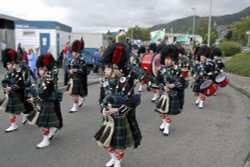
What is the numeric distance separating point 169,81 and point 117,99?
6.92 feet

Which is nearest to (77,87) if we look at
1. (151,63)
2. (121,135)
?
(151,63)

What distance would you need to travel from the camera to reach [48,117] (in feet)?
15.2

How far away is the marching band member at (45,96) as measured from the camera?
15.0ft

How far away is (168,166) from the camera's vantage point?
405 centimetres

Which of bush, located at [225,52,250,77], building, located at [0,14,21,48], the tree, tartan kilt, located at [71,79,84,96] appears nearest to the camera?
tartan kilt, located at [71,79,84,96]

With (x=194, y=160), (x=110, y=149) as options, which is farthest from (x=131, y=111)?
(x=194, y=160)

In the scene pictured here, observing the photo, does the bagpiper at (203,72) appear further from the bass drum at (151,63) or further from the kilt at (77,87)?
the kilt at (77,87)

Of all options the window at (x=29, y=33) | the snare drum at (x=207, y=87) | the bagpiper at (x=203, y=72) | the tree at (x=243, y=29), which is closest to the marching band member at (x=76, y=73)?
the bagpiper at (x=203, y=72)

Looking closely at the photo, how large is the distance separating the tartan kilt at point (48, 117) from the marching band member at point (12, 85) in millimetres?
967

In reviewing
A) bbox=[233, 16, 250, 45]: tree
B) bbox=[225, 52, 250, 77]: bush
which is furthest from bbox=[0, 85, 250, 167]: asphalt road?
bbox=[233, 16, 250, 45]: tree

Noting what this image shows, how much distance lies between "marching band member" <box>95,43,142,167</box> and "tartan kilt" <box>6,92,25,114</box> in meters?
2.47

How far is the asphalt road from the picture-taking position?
419cm

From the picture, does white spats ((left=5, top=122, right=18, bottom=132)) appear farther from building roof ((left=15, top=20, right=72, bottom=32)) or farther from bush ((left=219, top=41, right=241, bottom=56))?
bush ((left=219, top=41, right=241, bottom=56))

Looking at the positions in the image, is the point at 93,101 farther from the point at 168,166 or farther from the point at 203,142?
the point at 168,166
